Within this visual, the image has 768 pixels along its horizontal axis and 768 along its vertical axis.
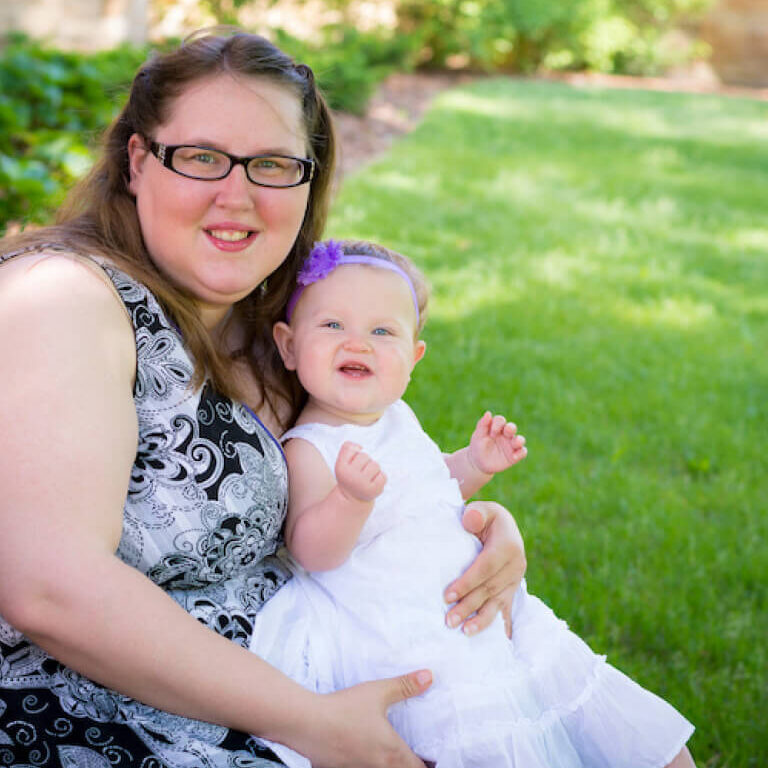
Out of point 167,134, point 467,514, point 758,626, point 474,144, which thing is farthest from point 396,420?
point 474,144

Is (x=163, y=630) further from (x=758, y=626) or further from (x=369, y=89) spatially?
(x=369, y=89)

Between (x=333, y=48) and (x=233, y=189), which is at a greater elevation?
(x=233, y=189)

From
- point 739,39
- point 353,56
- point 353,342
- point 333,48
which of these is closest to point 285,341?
point 353,342

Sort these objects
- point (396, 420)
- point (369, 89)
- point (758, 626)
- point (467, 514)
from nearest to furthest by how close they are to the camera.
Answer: point (467, 514), point (396, 420), point (758, 626), point (369, 89)

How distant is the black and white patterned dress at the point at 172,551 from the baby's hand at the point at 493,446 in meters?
0.58

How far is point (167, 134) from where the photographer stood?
1.82 metres

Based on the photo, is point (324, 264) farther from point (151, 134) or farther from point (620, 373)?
point (620, 373)

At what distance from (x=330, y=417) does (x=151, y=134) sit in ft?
2.33

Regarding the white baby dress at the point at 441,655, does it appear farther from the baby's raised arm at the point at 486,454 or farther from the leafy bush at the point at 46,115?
the leafy bush at the point at 46,115

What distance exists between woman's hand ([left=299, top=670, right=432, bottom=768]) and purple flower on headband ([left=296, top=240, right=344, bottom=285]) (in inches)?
36.5

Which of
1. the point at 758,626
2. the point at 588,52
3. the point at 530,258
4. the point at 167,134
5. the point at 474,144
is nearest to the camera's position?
the point at 167,134

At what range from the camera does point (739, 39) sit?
23766 mm

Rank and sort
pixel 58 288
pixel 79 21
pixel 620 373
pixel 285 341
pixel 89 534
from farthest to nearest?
pixel 79 21
pixel 620 373
pixel 285 341
pixel 58 288
pixel 89 534

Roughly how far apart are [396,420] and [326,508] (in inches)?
16.5
